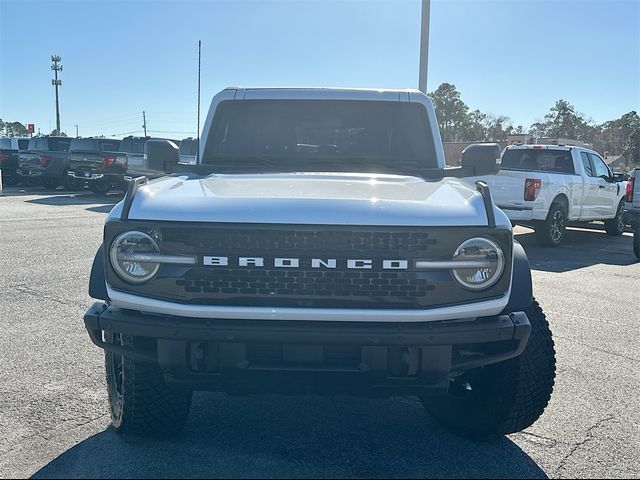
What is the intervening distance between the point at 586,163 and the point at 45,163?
58.0 feet

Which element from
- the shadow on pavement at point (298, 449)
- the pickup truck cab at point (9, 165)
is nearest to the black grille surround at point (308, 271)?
the shadow on pavement at point (298, 449)

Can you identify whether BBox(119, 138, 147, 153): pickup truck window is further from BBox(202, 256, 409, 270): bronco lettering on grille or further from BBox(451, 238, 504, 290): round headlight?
BBox(451, 238, 504, 290): round headlight

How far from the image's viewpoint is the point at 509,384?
10.3 feet

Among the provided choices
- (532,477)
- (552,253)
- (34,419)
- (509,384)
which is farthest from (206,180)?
(552,253)

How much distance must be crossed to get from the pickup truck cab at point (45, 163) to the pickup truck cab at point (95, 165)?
1355mm

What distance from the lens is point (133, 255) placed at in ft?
9.27

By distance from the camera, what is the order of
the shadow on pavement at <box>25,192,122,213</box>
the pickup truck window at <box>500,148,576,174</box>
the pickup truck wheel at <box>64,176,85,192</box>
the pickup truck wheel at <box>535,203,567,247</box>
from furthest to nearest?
the pickup truck wheel at <box>64,176,85,192</box>
the shadow on pavement at <box>25,192,122,213</box>
the pickup truck window at <box>500,148,576,174</box>
the pickup truck wheel at <box>535,203,567,247</box>

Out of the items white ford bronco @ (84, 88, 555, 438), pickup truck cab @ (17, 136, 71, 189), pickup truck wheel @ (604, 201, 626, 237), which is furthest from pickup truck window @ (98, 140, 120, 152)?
white ford bronco @ (84, 88, 555, 438)

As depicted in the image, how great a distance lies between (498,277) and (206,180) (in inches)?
66.5

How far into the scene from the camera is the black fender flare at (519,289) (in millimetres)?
2930

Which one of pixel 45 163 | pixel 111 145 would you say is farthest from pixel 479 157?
pixel 45 163

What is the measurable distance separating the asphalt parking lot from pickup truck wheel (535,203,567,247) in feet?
18.4

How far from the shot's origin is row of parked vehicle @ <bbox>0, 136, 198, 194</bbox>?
2058 centimetres

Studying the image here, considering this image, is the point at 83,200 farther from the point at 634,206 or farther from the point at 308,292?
the point at 308,292
